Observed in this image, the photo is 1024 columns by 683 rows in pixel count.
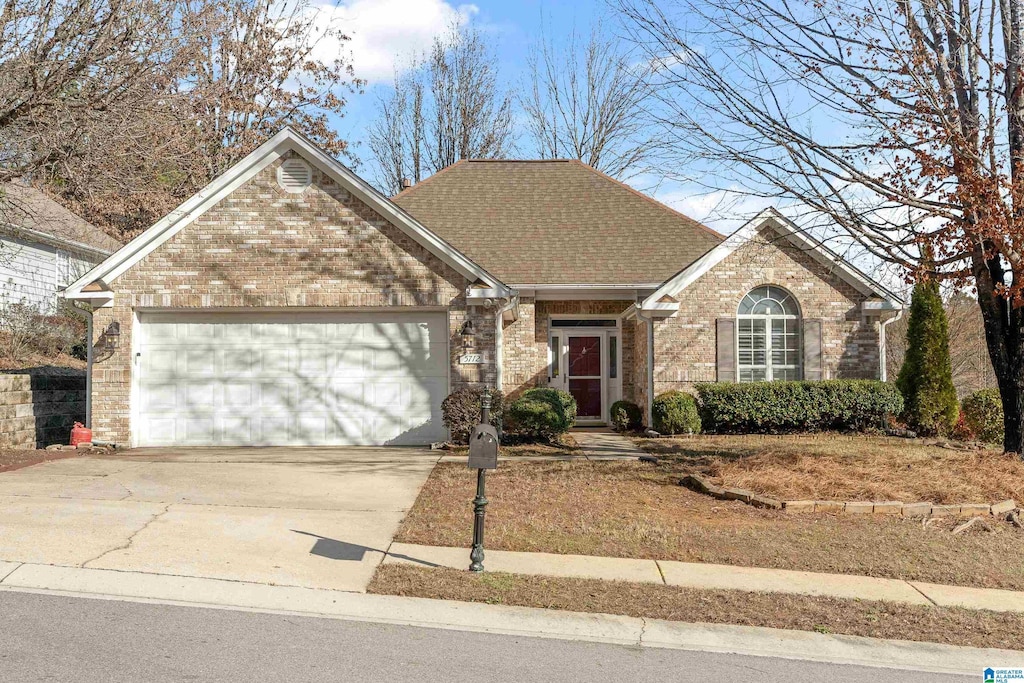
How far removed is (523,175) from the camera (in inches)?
869

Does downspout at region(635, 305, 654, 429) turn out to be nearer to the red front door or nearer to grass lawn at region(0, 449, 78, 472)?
the red front door

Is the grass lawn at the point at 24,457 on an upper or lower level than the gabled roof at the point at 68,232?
lower

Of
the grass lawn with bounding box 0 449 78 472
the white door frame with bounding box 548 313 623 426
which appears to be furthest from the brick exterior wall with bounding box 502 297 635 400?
the grass lawn with bounding box 0 449 78 472

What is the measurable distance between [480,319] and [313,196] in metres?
3.56

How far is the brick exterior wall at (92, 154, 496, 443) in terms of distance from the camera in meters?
14.6

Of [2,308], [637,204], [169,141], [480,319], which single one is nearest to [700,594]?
[480,319]

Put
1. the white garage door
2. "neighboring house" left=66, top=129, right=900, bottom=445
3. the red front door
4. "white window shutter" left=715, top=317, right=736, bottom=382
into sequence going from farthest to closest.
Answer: the red front door < "white window shutter" left=715, top=317, right=736, bottom=382 < the white garage door < "neighboring house" left=66, top=129, right=900, bottom=445

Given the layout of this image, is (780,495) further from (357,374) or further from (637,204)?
(637,204)

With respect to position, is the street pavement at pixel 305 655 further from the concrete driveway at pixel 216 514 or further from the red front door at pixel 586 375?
the red front door at pixel 586 375

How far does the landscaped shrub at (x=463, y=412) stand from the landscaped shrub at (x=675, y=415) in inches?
140

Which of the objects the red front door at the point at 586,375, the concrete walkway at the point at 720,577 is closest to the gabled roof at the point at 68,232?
the red front door at the point at 586,375

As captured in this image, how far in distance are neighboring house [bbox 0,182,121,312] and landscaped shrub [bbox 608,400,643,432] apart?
15.0 metres

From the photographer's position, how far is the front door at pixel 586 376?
754 inches

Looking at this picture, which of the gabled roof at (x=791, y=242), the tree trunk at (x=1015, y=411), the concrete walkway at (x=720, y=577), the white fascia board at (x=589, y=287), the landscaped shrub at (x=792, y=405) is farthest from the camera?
the white fascia board at (x=589, y=287)
